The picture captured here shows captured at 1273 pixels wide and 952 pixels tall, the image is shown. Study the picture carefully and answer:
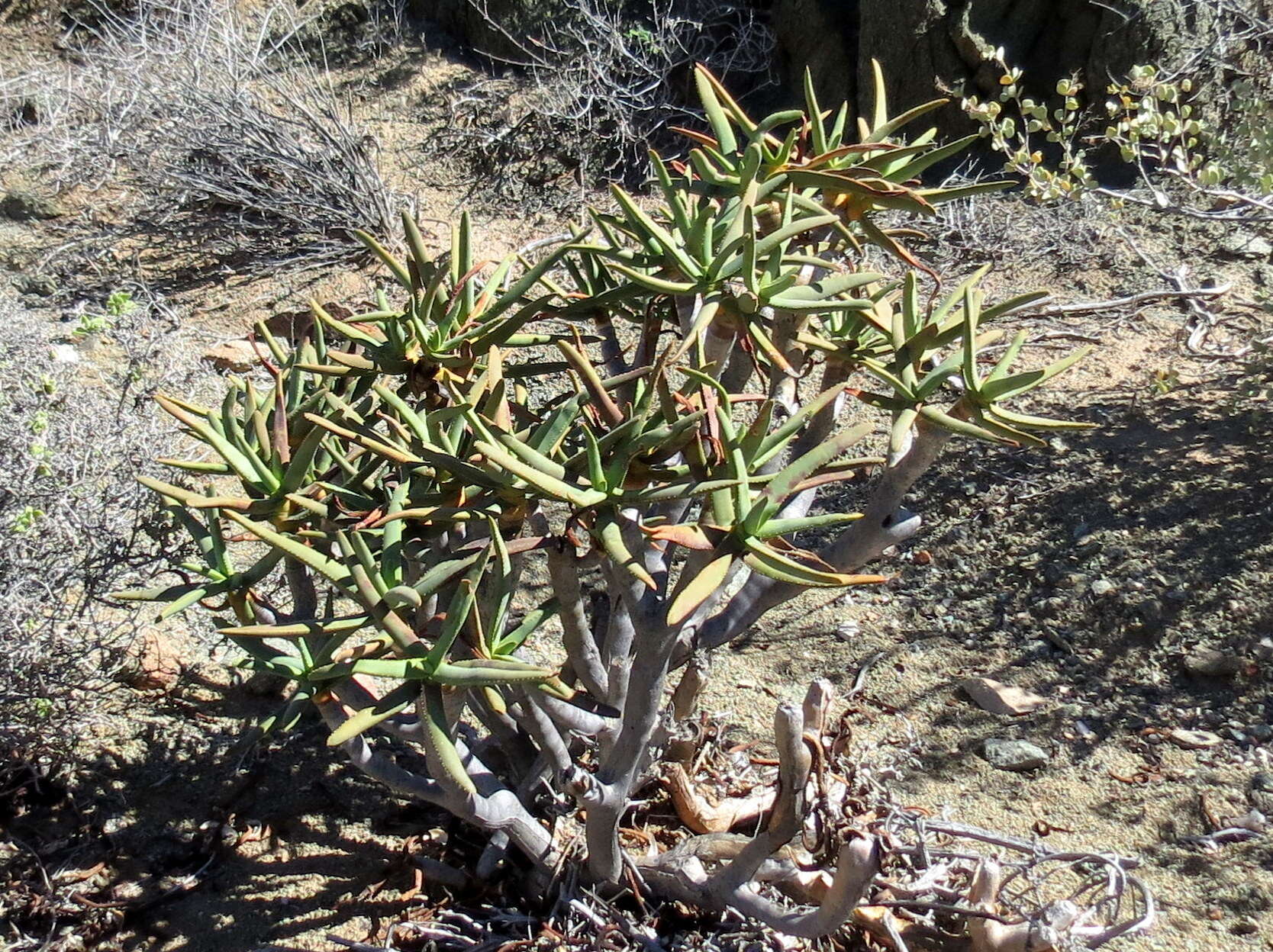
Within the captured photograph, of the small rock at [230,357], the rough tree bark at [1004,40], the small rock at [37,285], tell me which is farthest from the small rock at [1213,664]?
the small rock at [37,285]

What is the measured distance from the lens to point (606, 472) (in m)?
1.43

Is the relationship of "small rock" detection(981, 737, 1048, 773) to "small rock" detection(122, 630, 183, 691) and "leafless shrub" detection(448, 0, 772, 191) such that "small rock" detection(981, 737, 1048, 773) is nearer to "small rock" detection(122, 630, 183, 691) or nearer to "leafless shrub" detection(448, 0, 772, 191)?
"small rock" detection(122, 630, 183, 691)

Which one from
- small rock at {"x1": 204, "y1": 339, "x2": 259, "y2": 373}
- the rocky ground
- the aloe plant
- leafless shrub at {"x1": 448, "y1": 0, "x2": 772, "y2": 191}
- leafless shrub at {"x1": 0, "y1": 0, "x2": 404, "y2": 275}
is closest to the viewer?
the aloe plant

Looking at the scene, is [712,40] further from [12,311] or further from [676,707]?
[676,707]

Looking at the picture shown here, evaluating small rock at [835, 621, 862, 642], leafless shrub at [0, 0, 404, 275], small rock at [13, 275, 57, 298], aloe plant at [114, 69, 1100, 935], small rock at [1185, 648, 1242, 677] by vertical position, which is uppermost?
leafless shrub at [0, 0, 404, 275]

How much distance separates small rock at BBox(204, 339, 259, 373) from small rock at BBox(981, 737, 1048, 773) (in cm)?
315

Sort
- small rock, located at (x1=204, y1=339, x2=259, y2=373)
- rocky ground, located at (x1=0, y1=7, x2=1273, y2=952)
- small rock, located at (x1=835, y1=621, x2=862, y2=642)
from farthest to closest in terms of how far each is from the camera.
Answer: small rock, located at (x1=204, y1=339, x2=259, y2=373) → small rock, located at (x1=835, y1=621, x2=862, y2=642) → rocky ground, located at (x1=0, y1=7, x2=1273, y2=952)

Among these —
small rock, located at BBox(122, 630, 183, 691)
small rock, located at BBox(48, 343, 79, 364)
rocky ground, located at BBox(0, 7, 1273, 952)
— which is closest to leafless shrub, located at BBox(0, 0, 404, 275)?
small rock, located at BBox(48, 343, 79, 364)

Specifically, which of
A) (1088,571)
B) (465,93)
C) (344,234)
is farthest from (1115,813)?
(465,93)

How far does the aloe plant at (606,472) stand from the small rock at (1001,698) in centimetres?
103

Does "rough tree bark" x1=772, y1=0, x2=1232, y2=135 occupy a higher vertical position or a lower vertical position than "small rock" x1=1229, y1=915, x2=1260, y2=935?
higher

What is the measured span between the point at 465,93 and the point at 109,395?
10.2 ft

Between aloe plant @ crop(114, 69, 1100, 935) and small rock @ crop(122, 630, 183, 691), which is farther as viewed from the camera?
small rock @ crop(122, 630, 183, 691)

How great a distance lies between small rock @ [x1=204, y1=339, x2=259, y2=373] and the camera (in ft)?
14.4
